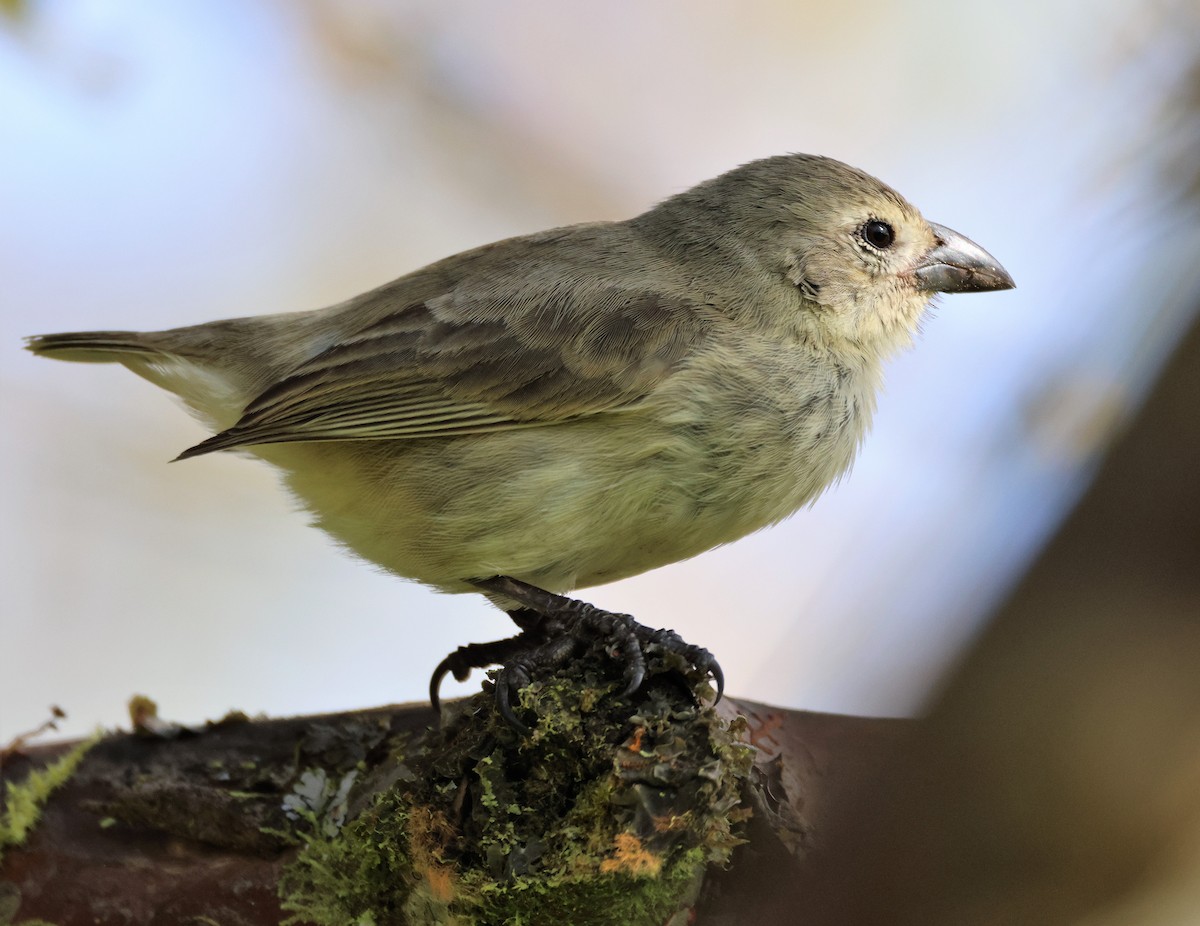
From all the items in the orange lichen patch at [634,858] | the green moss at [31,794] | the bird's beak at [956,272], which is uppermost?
the bird's beak at [956,272]

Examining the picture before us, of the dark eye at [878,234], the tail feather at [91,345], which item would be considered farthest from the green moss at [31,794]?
the dark eye at [878,234]

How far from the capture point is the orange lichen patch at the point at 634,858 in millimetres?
2025

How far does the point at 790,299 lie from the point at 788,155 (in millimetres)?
655

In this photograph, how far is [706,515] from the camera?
2.96 meters

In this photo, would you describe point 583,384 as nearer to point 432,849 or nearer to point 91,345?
point 432,849

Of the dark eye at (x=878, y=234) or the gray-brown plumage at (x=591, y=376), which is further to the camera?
the dark eye at (x=878, y=234)

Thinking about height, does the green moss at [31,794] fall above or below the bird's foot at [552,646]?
below

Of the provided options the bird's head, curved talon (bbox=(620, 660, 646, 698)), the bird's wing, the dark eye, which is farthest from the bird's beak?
curved talon (bbox=(620, 660, 646, 698))

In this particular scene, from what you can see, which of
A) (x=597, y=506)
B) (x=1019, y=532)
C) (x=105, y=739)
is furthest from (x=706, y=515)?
(x=105, y=739)

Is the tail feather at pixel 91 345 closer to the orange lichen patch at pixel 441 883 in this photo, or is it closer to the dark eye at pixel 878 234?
the orange lichen patch at pixel 441 883

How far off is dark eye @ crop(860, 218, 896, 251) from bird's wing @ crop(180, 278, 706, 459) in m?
0.65

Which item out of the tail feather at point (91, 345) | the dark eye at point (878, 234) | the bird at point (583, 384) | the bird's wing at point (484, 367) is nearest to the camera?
the bird at point (583, 384)

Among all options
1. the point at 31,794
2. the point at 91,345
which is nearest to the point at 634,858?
the point at 31,794

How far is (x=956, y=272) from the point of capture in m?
3.52
